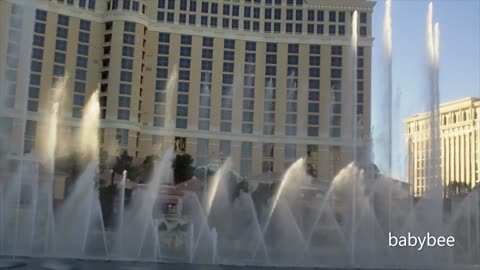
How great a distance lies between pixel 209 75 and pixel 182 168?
16226mm

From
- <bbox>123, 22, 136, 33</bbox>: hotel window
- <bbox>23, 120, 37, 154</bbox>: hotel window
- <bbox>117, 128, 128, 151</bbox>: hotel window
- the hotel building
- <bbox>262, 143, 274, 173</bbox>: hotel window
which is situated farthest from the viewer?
the hotel building

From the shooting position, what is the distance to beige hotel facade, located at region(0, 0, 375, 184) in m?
72.4

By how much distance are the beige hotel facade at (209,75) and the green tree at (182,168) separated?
6834mm

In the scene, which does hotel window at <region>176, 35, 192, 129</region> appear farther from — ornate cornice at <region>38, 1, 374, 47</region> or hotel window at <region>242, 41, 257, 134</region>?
hotel window at <region>242, 41, 257, 134</region>

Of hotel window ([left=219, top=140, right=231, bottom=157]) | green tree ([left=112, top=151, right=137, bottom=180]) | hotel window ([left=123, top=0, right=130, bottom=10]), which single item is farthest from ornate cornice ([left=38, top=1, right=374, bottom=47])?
green tree ([left=112, top=151, right=137, bottom=180])

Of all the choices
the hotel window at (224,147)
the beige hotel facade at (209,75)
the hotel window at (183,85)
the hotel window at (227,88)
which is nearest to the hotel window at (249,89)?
the beige hotel facade at (209,75)

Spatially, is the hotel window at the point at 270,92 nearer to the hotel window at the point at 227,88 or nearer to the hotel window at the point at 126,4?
the hotel window at the point at 227,88

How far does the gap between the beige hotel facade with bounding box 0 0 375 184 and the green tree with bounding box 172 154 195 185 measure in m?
6.83

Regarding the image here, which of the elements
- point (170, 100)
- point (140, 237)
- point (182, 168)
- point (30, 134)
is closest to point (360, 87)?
point (170, 100)

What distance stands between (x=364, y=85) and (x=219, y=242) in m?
55.3

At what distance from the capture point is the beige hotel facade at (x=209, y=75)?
72.4 m

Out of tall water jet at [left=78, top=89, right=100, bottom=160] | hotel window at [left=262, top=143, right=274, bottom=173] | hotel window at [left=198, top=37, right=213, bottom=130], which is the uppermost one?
hotel window at [left=198, top=37, right=213, bottom=130]

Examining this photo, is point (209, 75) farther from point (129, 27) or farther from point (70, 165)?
point (70, 165)

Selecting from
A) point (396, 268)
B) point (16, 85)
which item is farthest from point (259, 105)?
point (396, 268)
